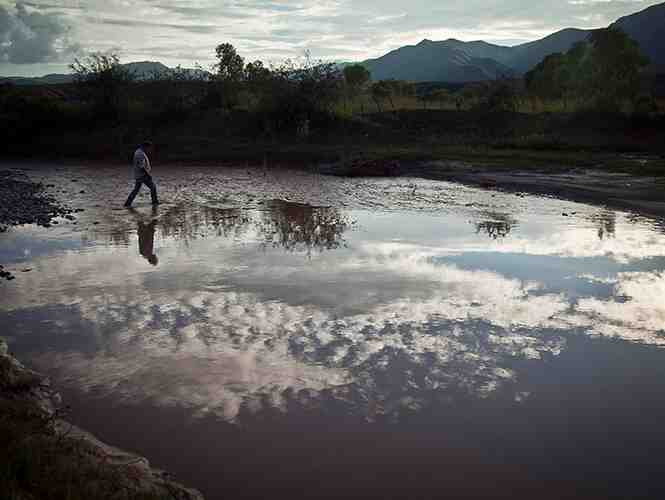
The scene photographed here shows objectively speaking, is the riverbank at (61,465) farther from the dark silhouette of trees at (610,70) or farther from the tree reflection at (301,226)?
the dark silhouette of trees at (610,70)

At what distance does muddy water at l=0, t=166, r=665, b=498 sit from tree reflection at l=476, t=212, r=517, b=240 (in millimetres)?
331

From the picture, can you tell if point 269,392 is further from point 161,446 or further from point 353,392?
point 161,446

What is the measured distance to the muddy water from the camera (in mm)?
4957

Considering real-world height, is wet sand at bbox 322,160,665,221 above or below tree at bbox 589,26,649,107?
below

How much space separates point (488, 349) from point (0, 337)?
245 inches

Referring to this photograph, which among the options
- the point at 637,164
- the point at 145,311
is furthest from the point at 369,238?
the point at 637,164

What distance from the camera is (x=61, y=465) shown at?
11.9ft

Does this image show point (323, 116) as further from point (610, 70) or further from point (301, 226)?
point (301, 226)

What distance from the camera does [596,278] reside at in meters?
10.6

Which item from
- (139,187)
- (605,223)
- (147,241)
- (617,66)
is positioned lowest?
(147,241)

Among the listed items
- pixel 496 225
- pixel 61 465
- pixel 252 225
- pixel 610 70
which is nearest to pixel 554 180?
pixel 496 225

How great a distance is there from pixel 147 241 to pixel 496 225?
9294mm

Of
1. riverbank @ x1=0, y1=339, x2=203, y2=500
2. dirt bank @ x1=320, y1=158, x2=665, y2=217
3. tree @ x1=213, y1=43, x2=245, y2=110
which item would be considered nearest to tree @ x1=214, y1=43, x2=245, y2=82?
tree @ x1=213, y1=43, x2=245, y2=110

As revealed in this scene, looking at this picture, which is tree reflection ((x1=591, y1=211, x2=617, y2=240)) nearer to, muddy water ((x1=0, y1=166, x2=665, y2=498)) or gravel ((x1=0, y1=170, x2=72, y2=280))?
muddy water ((x1=0, y1=166, x2=665, y2=498))
